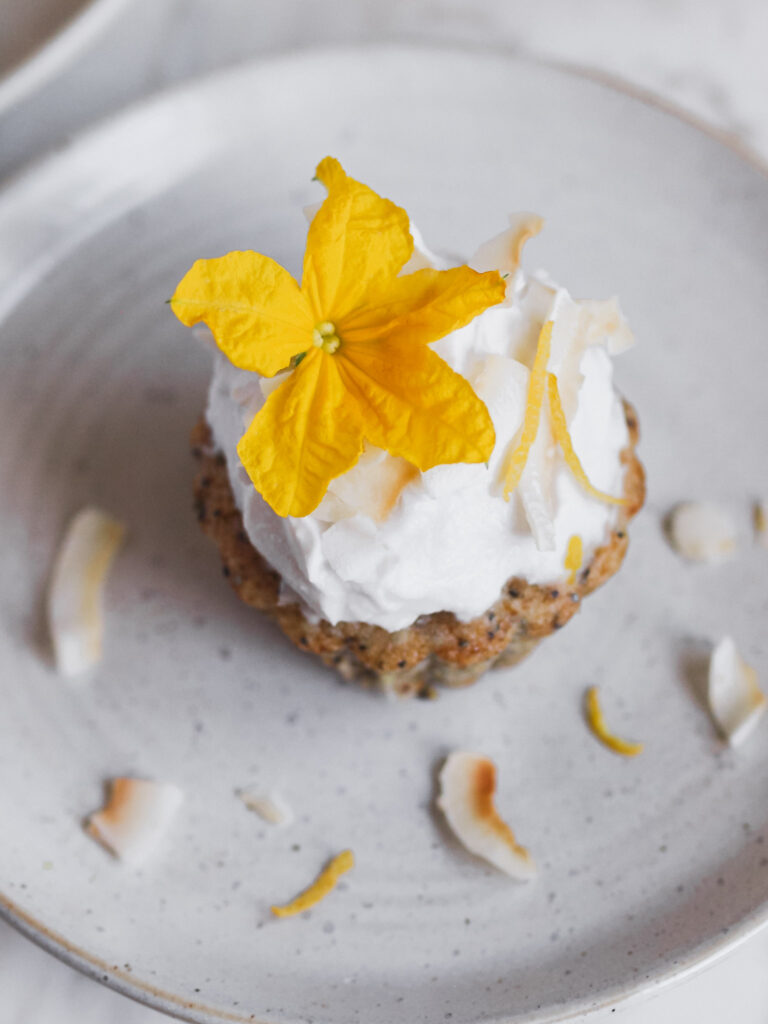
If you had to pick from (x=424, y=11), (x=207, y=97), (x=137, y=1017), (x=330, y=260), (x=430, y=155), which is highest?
(x=424, y=11)

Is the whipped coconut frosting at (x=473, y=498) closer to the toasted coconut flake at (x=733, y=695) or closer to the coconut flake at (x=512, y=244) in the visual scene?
the coconut flake at (x=512, y=244)

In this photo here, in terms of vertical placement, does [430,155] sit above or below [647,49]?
below

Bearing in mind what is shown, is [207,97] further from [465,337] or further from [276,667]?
[276,667]

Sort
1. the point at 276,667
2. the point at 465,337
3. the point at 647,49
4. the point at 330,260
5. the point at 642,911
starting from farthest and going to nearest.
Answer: the point at 647,49, the point at 276,667, the point at 642,911, the point at 465,337, the point at 330,260

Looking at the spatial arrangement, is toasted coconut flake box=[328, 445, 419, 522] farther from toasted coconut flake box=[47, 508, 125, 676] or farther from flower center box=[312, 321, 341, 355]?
toasted coconut flake box=[47, 508, 125, 676]

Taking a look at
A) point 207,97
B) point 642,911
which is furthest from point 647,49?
point 642,911

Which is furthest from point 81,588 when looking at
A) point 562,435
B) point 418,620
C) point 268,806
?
point 562,435

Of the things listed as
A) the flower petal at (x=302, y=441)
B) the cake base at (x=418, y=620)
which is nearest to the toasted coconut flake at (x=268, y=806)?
the cake base at (x=418, y=620)
